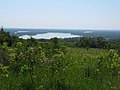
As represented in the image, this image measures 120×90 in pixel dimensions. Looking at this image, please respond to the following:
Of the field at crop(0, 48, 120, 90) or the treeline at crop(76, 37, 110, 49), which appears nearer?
the field at crop(0, 48, 120, 90)

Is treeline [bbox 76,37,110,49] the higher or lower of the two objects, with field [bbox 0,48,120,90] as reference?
lower

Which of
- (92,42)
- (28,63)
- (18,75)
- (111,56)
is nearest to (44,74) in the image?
(18,75)

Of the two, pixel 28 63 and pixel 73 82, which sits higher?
pixel 28 63

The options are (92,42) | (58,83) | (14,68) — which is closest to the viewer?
(58,83)

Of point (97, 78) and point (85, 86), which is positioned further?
point (97, 78)

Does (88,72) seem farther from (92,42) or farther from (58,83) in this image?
(92,42)

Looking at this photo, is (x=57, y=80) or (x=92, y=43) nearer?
(x=57, y=80)

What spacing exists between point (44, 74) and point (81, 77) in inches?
64.7

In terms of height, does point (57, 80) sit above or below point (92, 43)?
above

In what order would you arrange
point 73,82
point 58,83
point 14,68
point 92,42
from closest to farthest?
1. point 58,83
2. point 73,82
3. point 14,68
4. point 92,42

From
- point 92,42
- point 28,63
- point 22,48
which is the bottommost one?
point 92,42

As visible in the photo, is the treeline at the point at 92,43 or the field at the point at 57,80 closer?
the field at the point at 57,80

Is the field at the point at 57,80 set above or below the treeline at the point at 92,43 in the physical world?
above

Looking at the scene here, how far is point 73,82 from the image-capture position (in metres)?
9.14
